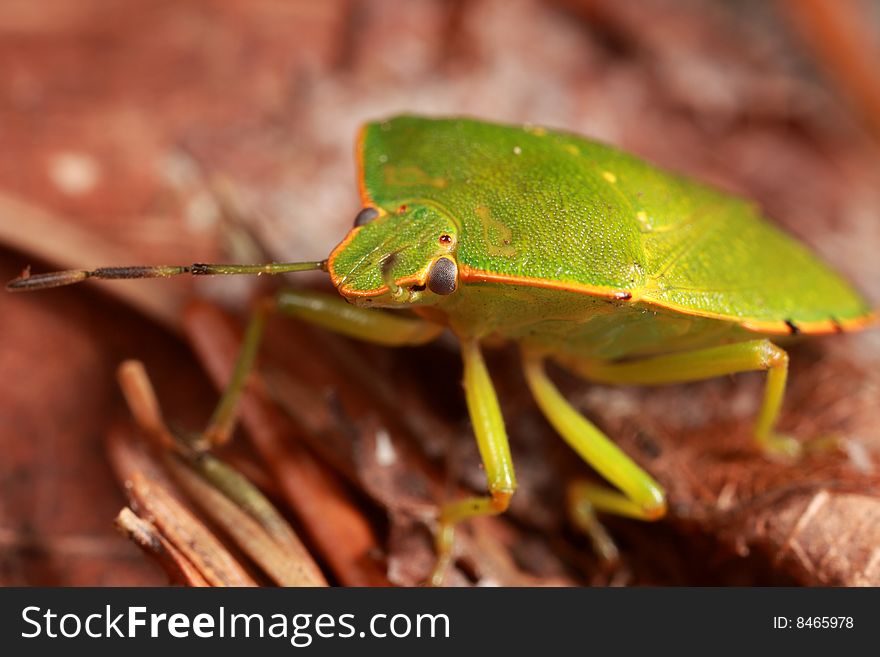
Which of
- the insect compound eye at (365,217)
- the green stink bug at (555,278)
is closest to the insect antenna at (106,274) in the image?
the green stink bug at (555,278)

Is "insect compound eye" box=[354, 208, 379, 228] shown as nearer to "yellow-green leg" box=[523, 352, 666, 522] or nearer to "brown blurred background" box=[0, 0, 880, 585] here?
"brown blurred background" box=[0, 0, 880, 585]

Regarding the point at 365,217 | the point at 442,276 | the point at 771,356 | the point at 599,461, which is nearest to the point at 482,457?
the point at 599,461

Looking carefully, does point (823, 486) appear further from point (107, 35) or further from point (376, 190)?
point (107, 35)

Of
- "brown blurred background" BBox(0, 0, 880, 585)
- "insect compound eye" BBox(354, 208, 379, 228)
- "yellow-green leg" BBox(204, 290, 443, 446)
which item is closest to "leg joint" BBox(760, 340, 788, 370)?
"brown blurred background" BBox(0, 0, 880, 585)

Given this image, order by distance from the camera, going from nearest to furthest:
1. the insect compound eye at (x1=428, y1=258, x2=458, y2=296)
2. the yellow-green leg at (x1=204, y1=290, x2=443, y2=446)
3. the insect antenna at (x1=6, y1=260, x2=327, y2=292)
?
the insect antenna at (x1=6, y1=260, x2=327, y2=292) < the insect compound eye at (x1=428, y1=258, x2=458, y2=296) < the yellow-green leg at (x1=204, y1=290, x2=443, y2=446)

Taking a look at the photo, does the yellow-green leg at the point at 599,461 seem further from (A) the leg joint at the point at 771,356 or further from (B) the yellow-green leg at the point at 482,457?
(A) the leg joint at the point at 771,356

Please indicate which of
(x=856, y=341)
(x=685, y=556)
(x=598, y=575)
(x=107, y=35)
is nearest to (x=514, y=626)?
(x=598, y=575)
